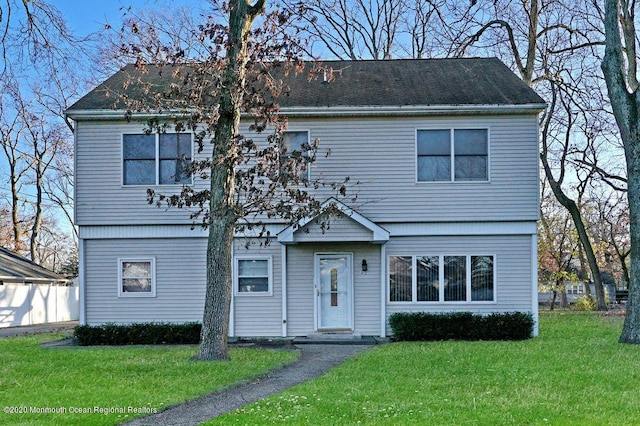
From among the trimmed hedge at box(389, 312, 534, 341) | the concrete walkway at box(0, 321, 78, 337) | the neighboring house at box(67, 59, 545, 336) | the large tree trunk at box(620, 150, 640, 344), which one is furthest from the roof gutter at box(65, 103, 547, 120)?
the concrete walkway at box(0, 321, 78, 337)

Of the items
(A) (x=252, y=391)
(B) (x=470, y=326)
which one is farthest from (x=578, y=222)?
(A) (x=252, y=391)

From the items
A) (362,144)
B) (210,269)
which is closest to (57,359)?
(210,269)

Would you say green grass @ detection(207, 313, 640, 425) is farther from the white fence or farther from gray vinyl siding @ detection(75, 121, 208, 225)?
the white fence

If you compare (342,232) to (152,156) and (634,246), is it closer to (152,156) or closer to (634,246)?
(152,156)

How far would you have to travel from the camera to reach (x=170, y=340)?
→ 56.3 ft

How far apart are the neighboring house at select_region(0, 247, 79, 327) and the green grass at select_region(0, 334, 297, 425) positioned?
47.2 feet

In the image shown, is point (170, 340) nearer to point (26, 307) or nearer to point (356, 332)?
point (356, 332)

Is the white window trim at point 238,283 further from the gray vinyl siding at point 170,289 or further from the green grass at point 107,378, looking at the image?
the green grass at point 107,378

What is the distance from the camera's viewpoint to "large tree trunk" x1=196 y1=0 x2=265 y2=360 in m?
13.2

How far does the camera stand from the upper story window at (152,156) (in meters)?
18.0

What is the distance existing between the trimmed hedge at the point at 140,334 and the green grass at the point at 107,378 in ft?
3.20

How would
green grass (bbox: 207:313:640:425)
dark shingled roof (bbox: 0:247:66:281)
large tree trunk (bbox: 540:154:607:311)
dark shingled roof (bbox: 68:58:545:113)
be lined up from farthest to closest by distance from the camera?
large tree trunk (bbox: 540:154:607:311), dark shingled roof (bbox: 0:247:66:281), dark shingled roof (bbox: 68:58:545:113), green grass (bbox: 207:313:640:425)

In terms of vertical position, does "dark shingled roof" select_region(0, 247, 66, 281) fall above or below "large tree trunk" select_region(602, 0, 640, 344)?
below

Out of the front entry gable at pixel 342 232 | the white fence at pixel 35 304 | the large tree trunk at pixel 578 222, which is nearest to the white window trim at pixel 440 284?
the front entry gable at pixel 342 232
